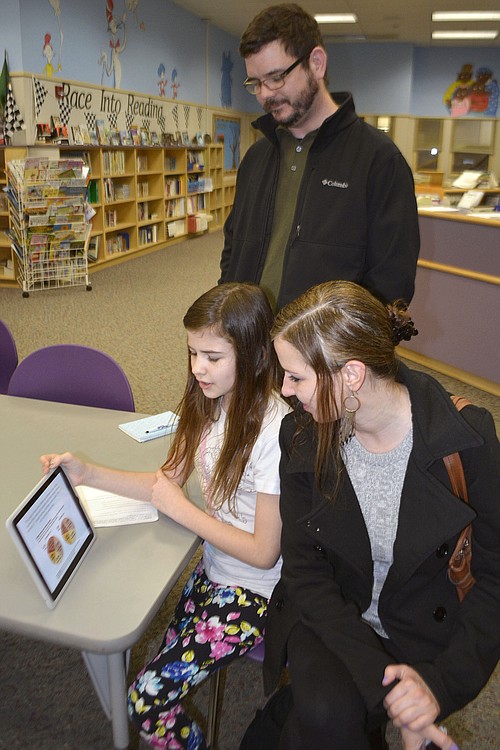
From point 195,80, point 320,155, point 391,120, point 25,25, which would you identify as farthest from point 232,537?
point 391,120

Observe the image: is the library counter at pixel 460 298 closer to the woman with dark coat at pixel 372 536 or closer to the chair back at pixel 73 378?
the chair back at pixel 73 378

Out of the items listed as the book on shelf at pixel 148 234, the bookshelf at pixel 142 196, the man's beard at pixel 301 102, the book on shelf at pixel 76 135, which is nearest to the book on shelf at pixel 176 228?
the bookshelf at pixel 142 196

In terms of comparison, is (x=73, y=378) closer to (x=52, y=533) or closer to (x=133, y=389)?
(x=52, y=533)

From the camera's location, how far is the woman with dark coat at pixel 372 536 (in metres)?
1.11

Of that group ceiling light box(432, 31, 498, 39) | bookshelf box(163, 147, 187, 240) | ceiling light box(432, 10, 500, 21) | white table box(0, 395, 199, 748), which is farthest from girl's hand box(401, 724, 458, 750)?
ceiling light box(432, 31, 498, 39)

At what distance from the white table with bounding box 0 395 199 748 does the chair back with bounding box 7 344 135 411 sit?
0.96ft

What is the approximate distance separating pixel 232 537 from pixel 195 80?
31.7ft

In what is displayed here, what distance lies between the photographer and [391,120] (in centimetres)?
1177

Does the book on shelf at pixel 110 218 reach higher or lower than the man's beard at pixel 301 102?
lower

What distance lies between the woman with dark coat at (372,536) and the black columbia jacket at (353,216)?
67 cm

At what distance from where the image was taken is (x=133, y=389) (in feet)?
12.3

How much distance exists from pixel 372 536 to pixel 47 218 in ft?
16.9

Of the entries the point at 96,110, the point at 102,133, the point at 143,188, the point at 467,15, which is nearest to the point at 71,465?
the point at 102,133

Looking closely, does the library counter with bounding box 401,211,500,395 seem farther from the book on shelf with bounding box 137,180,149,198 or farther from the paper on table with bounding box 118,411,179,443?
the book on shelf with bounding box 137,180,149,198
